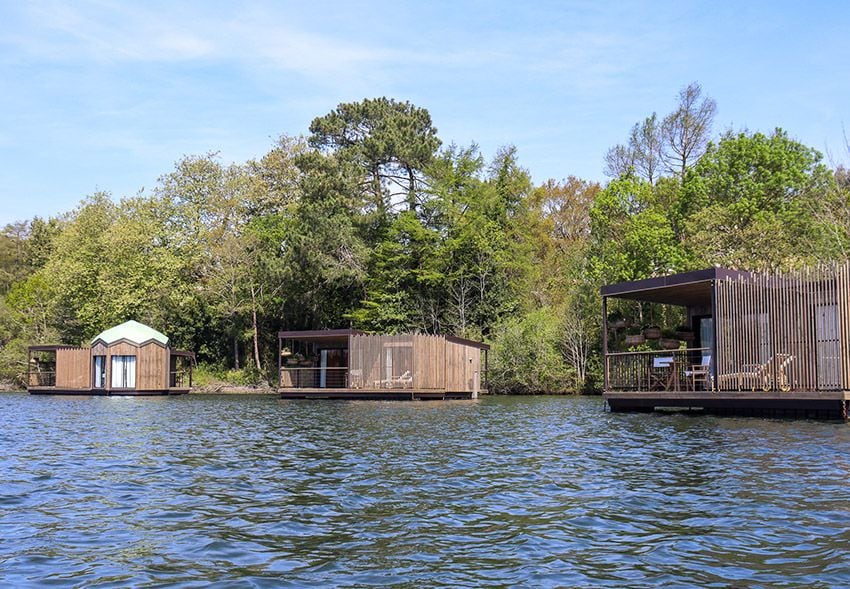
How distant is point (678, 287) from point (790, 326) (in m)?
3.72

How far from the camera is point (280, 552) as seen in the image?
24.0 feet

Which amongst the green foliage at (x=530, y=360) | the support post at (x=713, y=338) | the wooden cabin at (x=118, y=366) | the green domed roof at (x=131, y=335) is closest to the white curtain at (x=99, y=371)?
the wooden cabin at (x=118, y=366)

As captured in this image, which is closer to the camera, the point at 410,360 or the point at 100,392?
the point at 410,360

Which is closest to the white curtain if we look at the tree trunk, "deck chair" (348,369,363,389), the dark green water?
the tree trunk

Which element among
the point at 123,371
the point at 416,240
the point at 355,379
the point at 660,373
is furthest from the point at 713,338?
the point at 123,371

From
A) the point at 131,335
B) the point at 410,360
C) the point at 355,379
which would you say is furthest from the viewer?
the point at 131,335

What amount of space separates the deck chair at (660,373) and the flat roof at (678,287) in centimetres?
201

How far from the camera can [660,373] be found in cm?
2639

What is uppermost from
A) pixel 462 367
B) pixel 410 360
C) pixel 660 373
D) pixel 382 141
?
pixel 382 141

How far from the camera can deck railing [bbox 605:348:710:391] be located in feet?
78.6

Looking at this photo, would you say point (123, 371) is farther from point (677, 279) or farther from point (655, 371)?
point (677, 279)

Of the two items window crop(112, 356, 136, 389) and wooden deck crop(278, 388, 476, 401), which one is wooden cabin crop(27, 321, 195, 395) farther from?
wooden deck crop(278, 388, 476, 401)

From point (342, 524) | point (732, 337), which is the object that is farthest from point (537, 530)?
point (732, 337)

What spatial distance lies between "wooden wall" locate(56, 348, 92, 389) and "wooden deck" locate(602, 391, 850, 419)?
3030cm
